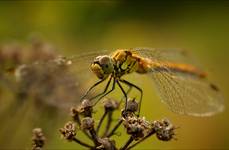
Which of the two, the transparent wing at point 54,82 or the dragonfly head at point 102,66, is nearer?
the dragonfly head at point 102,66

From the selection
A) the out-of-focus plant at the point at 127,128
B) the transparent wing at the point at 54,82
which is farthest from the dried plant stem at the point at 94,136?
the transparent wing at the point at 54,82

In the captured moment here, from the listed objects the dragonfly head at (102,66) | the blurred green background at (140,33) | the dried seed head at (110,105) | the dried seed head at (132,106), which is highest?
the blurred green background at (140,33)

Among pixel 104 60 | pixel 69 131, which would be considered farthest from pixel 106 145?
pixel 104 60

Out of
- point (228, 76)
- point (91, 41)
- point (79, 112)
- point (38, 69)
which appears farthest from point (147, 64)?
point (228, 76)

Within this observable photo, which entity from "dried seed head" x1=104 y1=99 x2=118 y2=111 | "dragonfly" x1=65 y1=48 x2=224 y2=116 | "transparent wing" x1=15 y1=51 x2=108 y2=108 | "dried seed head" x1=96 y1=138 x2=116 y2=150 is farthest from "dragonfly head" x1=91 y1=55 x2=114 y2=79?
"transparent wing" x1=15 y1=51 x2=108 y2=108

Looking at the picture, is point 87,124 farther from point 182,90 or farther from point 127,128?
point 182,90

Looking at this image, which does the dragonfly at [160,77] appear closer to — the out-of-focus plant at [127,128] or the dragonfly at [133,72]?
the dragonfly at [133,72]

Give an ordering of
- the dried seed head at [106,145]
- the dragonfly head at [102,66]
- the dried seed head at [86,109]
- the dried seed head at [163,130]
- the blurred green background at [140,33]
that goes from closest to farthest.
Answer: the dried seed head at [106,145], the dried seed head at [163,130], the dried seed head at [86,109], the dragonfly head at [102,66], the blurred green background at [140,33]
